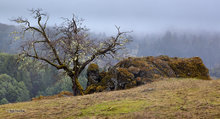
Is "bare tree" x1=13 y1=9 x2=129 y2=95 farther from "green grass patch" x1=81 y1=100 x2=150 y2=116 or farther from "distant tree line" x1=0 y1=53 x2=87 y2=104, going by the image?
"distant tree line" x1=0 y1=53 x2=87 y2=104

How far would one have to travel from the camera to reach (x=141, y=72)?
909 inches

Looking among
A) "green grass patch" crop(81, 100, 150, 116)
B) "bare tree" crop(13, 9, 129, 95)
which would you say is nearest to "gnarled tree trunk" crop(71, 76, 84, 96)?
"bare tree" crop(13, 9, 129, 95)

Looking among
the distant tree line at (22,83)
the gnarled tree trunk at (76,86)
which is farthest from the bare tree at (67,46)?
the distant tree line at (22,83)

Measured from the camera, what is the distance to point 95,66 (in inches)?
1040

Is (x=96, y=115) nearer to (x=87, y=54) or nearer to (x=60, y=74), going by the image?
(x=87, y=54)

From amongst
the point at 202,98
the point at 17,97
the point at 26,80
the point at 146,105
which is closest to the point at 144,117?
the point at 146,105

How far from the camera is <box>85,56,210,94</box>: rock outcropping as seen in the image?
22.2 metres

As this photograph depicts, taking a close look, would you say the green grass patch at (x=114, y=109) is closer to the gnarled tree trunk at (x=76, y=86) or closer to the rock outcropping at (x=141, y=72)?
the rock outcropping at (x=141, y=72)

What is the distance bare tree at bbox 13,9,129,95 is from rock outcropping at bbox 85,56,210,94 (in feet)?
7.26

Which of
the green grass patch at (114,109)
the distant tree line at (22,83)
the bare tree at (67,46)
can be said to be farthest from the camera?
the distant tree line at (22,83)

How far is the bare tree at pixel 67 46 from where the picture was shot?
21.4 metres

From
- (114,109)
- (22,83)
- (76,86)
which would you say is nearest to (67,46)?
(76,86)

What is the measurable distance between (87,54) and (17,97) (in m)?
101

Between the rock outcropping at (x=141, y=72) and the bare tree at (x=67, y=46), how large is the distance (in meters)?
2.21
